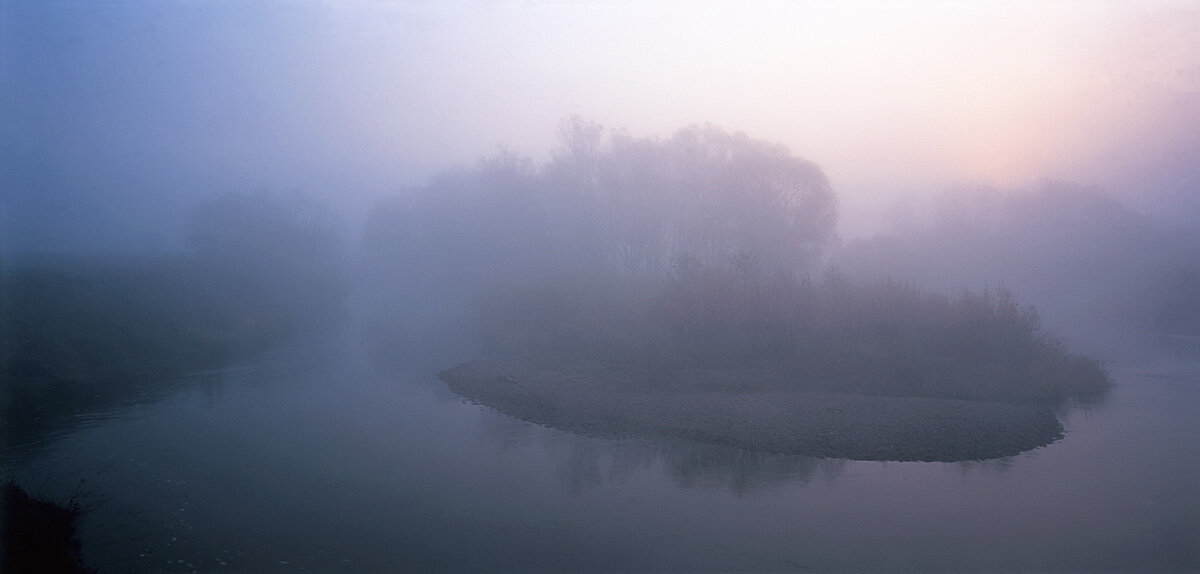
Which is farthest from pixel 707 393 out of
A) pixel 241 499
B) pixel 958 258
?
pixel 958 258

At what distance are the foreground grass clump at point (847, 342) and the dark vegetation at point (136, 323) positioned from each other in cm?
1346

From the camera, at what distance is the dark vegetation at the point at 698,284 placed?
67.4 feet

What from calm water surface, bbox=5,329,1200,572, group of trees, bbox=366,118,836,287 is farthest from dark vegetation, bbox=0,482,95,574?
group of trees, bbox=366,118,836,287

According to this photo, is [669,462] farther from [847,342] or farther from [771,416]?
[847,342]

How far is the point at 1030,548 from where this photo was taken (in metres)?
9.73

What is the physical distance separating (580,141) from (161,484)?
2955cm

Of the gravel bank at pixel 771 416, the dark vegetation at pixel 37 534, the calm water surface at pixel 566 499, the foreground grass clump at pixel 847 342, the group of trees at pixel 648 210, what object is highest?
the group of trees at pixel 648 210

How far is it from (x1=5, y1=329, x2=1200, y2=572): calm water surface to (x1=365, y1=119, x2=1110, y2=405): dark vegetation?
460 cm

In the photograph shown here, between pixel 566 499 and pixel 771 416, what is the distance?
6444 mm

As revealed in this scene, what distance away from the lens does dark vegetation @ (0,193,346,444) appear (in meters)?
18.0

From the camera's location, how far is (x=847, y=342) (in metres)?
21.1

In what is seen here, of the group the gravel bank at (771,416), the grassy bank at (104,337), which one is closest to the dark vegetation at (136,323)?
the grassy bank at (104,337)

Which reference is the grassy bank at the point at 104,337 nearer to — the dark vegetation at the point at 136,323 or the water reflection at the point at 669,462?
the dark vegetation at the point at 136,323

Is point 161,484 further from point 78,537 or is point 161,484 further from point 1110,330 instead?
point 1110,330
